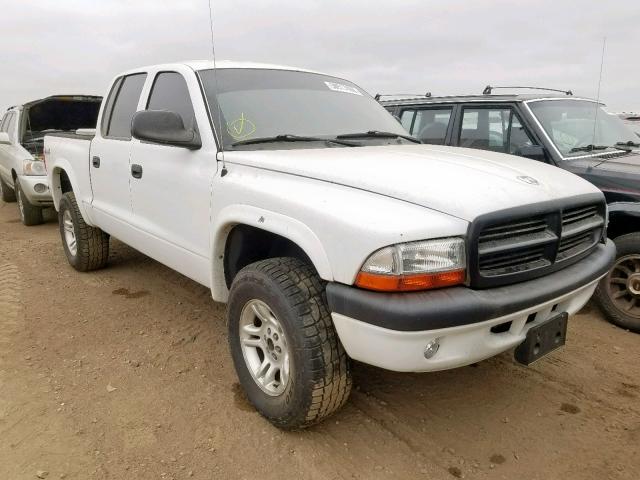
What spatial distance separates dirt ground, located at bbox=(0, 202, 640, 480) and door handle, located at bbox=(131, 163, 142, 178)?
3.69ft

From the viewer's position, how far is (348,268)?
2.02 meters

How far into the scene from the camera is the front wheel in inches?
149

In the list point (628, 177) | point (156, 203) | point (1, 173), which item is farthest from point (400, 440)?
point (1, 173)

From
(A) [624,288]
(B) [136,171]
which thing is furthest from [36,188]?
(A) [624,288]

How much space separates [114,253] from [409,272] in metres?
4.70

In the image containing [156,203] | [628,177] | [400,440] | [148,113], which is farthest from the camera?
[628,177]

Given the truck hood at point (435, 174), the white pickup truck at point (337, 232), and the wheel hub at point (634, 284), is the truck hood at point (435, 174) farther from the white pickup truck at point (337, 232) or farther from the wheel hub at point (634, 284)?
the wheel hub at point (634, 284)

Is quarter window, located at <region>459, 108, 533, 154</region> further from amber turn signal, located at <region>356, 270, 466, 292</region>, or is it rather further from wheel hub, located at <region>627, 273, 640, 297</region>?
amber turn signal, located at <region>356, 270, 466, 292</region>

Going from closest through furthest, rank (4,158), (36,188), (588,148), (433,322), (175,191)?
(433,322), (175,191), (588,148), (36,188), (4,158)

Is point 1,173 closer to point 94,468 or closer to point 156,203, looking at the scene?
point 156,203

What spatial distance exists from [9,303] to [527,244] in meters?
4.15

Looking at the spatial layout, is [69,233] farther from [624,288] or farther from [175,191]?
[624,288]

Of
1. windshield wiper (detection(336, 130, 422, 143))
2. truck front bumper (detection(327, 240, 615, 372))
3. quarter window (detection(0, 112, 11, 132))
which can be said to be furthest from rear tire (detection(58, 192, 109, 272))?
quarter window (detection(0, 112, 11, 132))

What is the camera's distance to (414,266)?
198 centimetres
